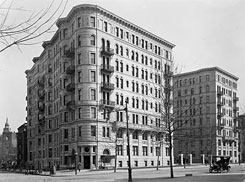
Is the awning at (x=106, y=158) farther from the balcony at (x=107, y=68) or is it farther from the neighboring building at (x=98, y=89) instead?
the balcony at (x=107, y=68)

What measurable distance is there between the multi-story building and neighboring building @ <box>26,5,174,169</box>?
983 inches

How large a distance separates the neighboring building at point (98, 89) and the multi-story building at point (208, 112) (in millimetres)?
24962

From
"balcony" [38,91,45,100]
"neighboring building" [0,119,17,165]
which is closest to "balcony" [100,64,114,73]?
"balcony" [38,91,45,100]

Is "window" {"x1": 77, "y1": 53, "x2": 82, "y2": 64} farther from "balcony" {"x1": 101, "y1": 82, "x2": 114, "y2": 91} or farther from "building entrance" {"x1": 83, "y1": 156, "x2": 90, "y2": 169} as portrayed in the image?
"building entrance" {"x1": 83, "y1": 156, "x2": 90, "y2": 169}

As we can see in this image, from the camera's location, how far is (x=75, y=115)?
2719 inches

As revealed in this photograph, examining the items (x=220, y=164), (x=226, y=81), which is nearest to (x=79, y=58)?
(x=220, y=164)

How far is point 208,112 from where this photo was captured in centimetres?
10906

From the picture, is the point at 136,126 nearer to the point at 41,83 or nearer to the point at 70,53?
the point at 70,53

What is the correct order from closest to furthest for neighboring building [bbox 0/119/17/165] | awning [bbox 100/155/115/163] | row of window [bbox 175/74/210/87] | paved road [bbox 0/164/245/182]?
paved road [bbox 0/164/245/182], awning [bbox 100/155/115/163], row of window [bbox 175/74/210/87], neighboring building [bbox 0/119/17/165]

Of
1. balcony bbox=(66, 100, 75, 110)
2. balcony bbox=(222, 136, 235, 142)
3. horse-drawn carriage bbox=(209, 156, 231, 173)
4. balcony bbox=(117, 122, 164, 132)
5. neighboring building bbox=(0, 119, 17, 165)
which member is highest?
balcony bbox=(66, 100, 75, 110)

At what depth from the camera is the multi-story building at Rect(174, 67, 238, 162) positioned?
107938 mm

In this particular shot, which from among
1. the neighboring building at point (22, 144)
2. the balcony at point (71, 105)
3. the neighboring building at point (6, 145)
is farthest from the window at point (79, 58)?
the neighboring building at point (6, 145)

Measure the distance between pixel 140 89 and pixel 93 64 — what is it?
593 inches

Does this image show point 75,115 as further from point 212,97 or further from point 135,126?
point 212,97
